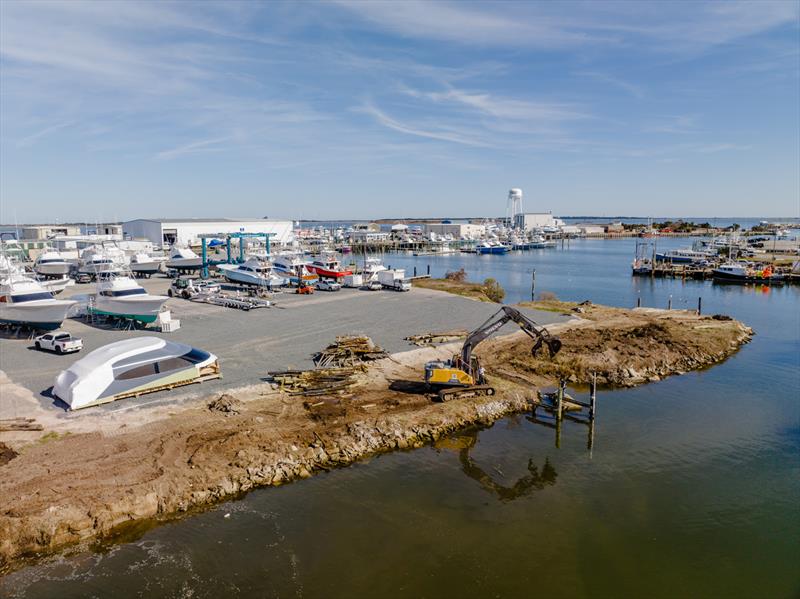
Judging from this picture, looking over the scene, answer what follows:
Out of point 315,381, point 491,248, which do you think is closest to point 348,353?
point 315,381

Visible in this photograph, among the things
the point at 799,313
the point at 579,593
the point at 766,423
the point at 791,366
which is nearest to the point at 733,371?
the point at 791,366

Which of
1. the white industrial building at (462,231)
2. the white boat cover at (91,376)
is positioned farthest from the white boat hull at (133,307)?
the white industrial building at (462,231)

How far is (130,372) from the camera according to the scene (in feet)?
69.1

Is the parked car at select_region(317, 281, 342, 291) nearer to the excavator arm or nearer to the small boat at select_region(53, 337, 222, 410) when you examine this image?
the small boat at select_region(53, 337, 222, 410)

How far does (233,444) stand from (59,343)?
15.0m

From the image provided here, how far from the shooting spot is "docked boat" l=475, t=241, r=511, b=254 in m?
131

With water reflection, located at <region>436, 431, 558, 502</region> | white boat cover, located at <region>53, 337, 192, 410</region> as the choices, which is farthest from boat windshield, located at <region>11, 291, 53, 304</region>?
water reflection, located at <region>436, 431, 558, 502</region>

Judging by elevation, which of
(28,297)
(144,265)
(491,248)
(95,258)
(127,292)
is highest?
(491,248)

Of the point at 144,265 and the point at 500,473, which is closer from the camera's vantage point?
the point at 500,473

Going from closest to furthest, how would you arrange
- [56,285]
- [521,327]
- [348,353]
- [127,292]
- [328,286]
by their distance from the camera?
[521,327] < [348,353] < [127,292] < [56,285] < [328,286]

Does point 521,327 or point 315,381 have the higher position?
point 521,327

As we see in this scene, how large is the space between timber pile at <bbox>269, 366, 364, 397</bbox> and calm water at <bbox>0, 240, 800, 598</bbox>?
4.91 m

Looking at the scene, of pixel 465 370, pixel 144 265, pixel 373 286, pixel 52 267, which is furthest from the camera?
pixel 144 265

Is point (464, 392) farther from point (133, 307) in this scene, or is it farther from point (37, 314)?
point (37, 314)
